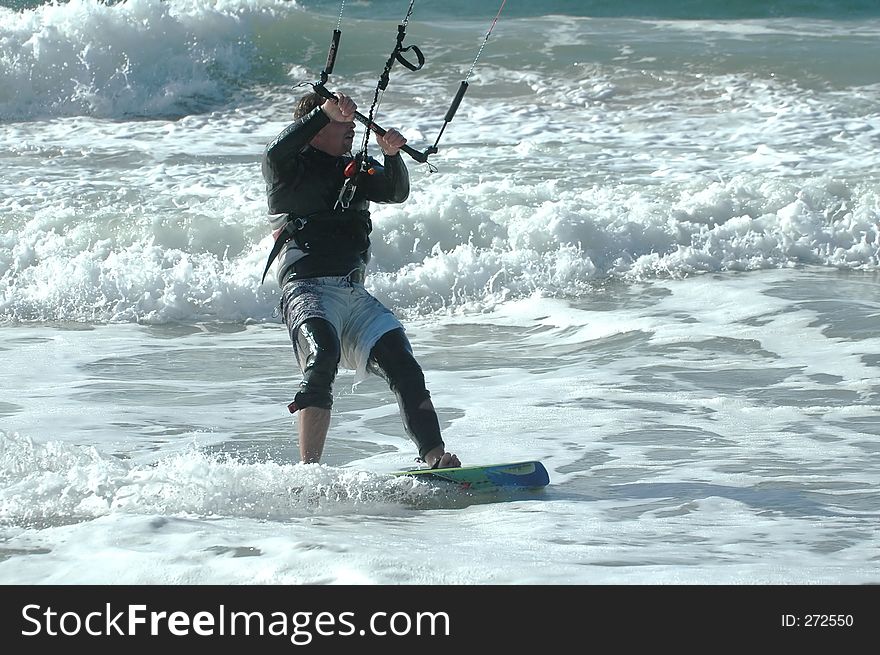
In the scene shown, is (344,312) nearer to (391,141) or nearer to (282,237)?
(282,237)

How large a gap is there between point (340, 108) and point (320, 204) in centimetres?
45

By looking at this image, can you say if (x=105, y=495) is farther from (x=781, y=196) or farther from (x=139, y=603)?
(x=781, y=196)

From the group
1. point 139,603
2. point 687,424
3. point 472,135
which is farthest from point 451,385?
point 472,135

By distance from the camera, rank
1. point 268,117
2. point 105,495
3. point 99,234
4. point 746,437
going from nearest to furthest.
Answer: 1. point 105,495
2. point 746,437
3. point 99,234
4. point 268,117

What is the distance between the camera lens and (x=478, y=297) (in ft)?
34.6

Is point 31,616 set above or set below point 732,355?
above

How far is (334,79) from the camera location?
17.8 metres

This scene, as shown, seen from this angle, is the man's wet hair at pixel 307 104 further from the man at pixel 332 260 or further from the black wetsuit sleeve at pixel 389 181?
the black wetsuit sleeve at pixel 389 181

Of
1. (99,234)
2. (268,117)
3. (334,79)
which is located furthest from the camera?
(334,79)

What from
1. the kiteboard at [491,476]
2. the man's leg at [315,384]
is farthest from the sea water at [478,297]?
the man's leg at [315,384]

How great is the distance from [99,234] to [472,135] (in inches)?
198

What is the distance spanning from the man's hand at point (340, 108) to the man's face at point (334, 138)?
7 cm

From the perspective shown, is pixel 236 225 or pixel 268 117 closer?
pixel 236 225

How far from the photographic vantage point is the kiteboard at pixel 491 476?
5367 mm
